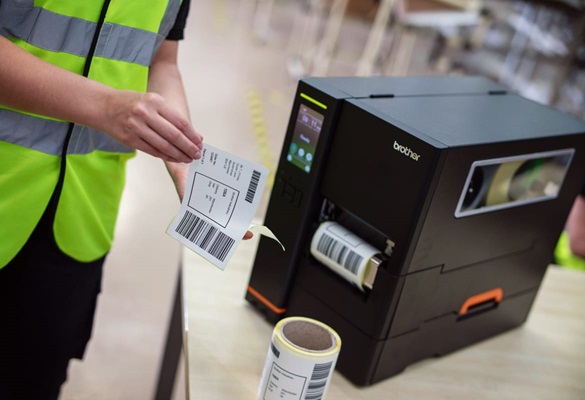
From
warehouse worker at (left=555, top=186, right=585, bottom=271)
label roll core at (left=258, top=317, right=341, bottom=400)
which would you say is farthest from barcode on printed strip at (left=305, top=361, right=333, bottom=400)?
warehouse worker at (left=555, top=186, right=585, bottom=271)

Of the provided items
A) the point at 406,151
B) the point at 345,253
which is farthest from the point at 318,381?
the point at 406,151

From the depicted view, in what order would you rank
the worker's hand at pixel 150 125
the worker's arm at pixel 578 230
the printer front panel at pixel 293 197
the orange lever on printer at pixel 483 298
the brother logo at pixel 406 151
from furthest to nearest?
the worker's arm at pixel 578 230
the orange lever on printer at pixel 483 298
the printer front panel at pixel 293 197
the brother logo at pixel 406 151
the worker's hand at pixel 150 125

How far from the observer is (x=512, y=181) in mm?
1108

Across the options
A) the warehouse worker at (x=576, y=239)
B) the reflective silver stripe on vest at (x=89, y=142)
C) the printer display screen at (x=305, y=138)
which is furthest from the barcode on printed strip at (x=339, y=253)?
the warehouse worker at (x=576, y=239)

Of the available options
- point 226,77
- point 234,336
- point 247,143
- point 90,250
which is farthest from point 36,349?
point 226,77

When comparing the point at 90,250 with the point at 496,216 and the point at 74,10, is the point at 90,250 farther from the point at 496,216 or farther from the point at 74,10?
the point at 496,216

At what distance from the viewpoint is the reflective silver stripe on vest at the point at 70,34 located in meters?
0.99

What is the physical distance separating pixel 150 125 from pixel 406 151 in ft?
1.11

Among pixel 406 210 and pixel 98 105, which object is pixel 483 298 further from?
pixel 98 105

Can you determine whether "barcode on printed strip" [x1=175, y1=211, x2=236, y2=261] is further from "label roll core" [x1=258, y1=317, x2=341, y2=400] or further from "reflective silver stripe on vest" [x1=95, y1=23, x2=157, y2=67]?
"reflective silver stripe on vest" [x1=95, y1=23, x2=157, y2=67]

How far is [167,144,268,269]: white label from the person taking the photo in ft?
2.90

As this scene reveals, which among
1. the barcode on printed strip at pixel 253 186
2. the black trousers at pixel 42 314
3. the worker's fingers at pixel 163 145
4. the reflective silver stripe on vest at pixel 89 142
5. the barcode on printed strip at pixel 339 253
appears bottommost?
the black trousers at pixel 42 314

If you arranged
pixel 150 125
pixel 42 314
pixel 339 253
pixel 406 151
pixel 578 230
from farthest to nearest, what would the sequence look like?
1. pixel 578 230
2. pixel 42 314
3. pixel 339 253
4. pixel 406 151
5. pixel 150 125

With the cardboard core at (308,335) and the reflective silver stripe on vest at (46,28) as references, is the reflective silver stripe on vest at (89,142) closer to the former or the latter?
the reflective silver stripe on vest at (46,28)
